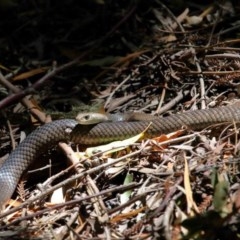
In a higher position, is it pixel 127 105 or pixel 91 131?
pixel 91 131

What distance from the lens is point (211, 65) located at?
15.3ft

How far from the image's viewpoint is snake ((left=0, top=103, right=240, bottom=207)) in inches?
152

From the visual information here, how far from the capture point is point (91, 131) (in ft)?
13.7

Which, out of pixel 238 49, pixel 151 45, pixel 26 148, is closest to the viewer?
pixel 26 148

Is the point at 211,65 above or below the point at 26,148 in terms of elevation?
below

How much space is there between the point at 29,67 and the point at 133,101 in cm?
151

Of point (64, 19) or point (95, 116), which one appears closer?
point (95, 116)

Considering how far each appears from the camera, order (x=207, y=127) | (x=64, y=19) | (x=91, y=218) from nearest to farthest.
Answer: (x=91, y=218) < (x=207, y=127) < (x=64, y=19)

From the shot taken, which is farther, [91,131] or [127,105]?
[127,105]

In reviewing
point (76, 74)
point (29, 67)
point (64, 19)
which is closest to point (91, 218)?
point (76, 74)

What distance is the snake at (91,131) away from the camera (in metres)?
3.87

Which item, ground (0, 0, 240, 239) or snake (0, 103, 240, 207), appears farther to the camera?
snake (0, 103, 240, 207)

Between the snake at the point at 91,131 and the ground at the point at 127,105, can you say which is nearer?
the ground at the point at 127,105

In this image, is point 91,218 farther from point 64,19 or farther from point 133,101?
point 64,19
